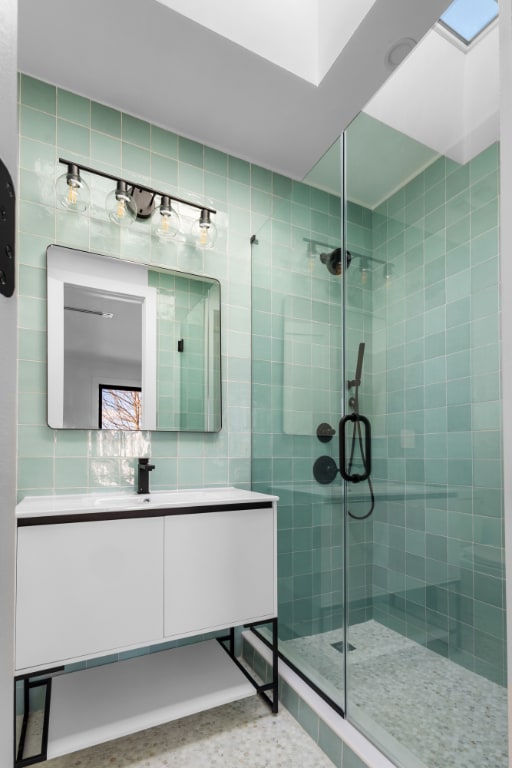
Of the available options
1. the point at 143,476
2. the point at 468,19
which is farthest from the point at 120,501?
the point at 468,19

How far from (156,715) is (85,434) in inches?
40.9

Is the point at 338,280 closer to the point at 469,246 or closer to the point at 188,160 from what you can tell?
the point at 469,246

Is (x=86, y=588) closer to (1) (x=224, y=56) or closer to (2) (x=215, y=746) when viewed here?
(2) (x=215, y=746)

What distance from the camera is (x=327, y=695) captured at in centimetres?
159

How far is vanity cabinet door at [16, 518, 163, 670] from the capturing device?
133cm

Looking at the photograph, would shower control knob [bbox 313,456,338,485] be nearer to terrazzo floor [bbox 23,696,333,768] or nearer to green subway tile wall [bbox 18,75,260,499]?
green subway tile wall [bbox 18,75,260,499]

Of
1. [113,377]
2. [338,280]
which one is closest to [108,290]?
[113,377]

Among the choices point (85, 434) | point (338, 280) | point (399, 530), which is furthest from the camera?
point (85, 434)

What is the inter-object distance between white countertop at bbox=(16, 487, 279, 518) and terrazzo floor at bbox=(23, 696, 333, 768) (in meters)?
0.81

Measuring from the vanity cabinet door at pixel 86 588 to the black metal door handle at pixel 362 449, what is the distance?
2.23 feet

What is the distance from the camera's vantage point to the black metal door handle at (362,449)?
1.51 metres

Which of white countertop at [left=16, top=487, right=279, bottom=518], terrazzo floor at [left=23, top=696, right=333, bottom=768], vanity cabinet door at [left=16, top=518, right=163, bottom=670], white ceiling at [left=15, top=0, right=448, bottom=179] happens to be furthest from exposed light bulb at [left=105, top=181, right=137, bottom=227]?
terrazzo floor at [left=23, top=696, right=333, bottom=768]

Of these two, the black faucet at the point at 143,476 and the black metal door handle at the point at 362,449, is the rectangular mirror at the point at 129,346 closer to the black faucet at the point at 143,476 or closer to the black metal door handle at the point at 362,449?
the black faucet at the point at 143,476

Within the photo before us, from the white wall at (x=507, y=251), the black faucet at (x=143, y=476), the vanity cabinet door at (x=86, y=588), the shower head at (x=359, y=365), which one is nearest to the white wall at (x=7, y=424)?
the white wall at (x=507, y=251)
